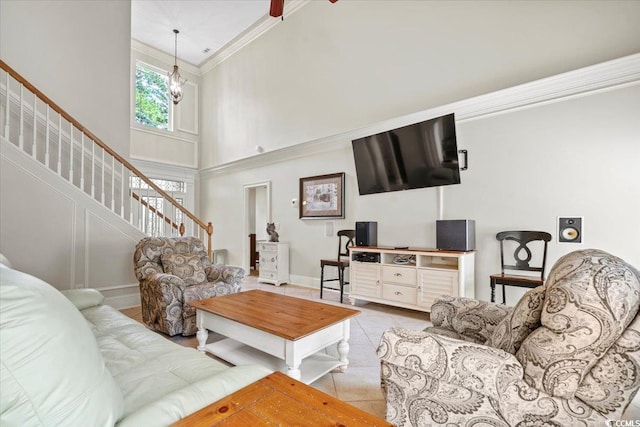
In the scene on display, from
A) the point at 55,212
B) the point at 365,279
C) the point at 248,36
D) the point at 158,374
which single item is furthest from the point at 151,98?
the point at 158,374

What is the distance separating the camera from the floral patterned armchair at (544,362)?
1051 millimetres

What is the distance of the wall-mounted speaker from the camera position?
9.74ft

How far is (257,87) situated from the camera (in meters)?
6.36

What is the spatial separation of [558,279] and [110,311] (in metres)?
2.64

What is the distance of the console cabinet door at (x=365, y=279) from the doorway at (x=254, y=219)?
2.56 metres

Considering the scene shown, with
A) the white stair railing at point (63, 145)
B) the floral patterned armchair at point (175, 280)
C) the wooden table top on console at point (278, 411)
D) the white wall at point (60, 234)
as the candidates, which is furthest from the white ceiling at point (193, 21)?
the wooden table top on console at point (278, 411)

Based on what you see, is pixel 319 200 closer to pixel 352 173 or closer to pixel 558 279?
pixel 352 173

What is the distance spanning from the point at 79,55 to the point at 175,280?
12.6ft

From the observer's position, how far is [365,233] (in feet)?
13.8

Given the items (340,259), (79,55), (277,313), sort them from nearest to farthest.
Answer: (277,313)
(79,55)
(340,259)

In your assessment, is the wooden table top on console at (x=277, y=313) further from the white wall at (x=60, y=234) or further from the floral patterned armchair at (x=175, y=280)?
the white wall at (x=60, y=234)

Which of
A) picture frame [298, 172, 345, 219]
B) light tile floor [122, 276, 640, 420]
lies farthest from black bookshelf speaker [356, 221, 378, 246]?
light tile floor [122, 276, 640, 420]

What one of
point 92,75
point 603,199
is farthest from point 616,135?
point 92,75

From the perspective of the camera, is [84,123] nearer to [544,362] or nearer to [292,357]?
[292,357]
